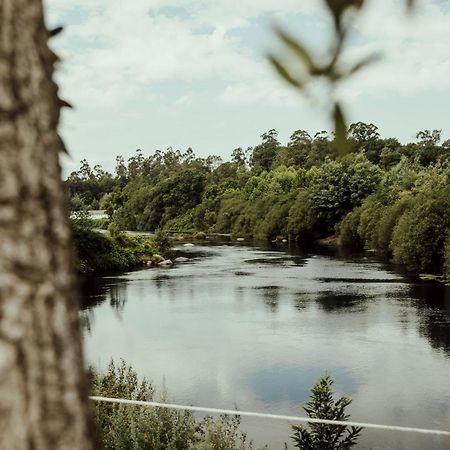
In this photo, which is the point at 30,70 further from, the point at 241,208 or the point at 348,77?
the point at 241,208

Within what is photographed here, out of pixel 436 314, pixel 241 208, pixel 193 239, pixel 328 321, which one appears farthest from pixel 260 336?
pixel 241 208

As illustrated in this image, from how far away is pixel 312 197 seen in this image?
43406 millimetres

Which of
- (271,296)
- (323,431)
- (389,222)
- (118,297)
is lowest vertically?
(323,431)

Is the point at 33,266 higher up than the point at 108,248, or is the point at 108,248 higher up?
the point at 33,266

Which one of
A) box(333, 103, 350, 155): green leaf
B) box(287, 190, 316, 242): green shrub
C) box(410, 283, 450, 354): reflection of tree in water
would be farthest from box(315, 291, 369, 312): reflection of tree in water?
box(287, 190, 316, 242): green shrub

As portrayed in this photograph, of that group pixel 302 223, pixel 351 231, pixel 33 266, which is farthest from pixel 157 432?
pixel 302 223

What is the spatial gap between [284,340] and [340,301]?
4858 mm

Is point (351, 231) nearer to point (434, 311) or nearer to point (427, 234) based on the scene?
point (427, 234)

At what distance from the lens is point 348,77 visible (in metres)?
0.65

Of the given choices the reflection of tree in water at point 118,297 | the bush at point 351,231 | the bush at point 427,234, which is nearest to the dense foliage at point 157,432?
the reflection of tree in water at point 118,297

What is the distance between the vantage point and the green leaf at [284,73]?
63 centimetres

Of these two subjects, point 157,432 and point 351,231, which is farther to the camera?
point 351,231

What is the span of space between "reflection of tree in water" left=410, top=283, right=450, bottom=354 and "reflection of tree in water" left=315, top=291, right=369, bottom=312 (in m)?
1.56

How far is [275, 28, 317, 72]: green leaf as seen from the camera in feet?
2.03
